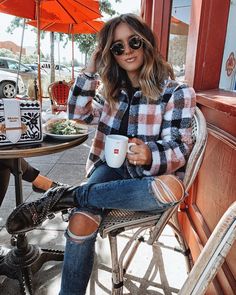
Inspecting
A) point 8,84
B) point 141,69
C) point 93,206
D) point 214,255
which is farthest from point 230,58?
point 8,84

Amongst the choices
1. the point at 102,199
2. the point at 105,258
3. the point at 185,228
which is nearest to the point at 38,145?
the point at 102,199

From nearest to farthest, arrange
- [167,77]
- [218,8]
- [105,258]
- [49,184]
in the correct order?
[167,77], [218,8], [105,258], [49,184]

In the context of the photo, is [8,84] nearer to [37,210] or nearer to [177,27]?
[177,27]

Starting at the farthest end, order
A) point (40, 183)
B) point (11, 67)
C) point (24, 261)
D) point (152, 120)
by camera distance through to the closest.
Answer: point (11, 67) < point (40, 183) < point (24, 261) < point (152, 120)

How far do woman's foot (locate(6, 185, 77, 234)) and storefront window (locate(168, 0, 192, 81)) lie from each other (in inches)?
71.7

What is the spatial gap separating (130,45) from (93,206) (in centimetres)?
98

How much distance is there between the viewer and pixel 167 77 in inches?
68.2

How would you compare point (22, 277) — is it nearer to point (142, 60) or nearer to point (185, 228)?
point (185, 228)

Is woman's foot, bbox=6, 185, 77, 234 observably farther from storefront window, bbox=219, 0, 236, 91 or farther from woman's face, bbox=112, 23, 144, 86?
storefront window, bbox=219, 0, 236, 91

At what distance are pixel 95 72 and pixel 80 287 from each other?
49.2 inches

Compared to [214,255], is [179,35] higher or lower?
higher

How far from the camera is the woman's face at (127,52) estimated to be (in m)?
1.67

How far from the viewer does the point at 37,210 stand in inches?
60.0

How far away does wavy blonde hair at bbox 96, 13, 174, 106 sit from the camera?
1.66 m
